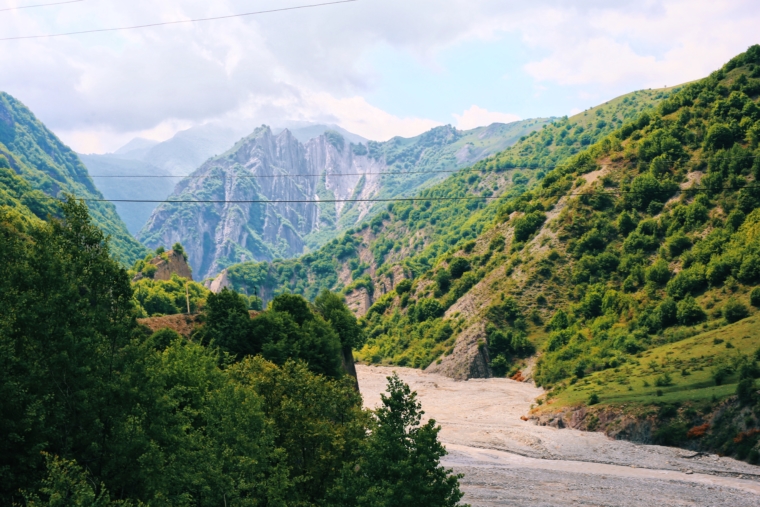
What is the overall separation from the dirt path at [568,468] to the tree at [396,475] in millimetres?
23108

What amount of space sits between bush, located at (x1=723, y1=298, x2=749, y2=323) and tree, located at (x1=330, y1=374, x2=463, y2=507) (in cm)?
6965

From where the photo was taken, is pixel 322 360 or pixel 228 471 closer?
pixel 228 471

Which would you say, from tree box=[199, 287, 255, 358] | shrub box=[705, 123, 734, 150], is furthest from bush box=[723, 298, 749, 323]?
tree box=[199, 287, 255, 358]

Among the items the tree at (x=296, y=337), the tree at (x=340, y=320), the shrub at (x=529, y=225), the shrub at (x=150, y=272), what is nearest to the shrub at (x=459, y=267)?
the shrub at (x=529, y=225)

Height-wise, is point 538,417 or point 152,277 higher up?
point 152,277

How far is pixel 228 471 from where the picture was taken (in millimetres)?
32344

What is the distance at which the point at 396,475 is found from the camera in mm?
35750

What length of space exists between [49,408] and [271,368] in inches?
841

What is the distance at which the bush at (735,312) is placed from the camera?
301ft

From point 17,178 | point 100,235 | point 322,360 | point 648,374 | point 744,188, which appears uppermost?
point 17,178

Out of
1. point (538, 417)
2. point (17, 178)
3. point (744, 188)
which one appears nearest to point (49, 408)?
point (538, 417)

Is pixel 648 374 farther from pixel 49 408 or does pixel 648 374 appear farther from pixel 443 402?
pixel 49 408

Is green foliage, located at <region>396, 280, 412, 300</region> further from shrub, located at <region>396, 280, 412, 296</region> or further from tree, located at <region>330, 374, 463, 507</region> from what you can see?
tree, located at <region>330, 374, 463, 507</region>

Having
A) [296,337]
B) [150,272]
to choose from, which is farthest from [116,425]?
[150,272]
